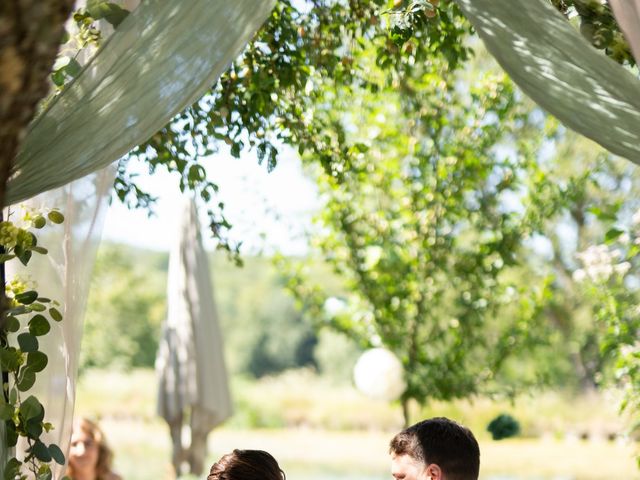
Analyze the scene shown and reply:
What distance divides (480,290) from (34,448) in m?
4.59

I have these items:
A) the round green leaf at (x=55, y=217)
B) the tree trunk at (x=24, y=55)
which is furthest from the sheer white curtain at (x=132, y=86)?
the tree trunk at (x=24, y=55)

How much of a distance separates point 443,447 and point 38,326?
3.91 feet

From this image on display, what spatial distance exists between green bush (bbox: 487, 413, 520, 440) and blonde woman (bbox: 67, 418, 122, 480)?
5.95 ft

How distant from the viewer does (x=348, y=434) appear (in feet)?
51.2

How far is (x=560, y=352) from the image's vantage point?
53.6 ft

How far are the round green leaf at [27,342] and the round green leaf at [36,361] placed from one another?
0.07 ft

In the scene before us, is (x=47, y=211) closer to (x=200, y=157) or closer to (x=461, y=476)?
(x=200, y=157)

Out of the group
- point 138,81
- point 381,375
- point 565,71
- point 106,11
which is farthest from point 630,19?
point 381,375

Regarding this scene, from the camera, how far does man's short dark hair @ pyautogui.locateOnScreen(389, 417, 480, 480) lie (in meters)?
2.81

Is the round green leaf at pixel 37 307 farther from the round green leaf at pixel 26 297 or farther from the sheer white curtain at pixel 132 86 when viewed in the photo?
the sheer white curtain at pixel 132 86

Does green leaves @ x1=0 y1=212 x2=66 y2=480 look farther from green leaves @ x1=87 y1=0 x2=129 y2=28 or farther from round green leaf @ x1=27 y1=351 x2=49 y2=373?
green leaves @ x1=87 y1=0 x2=129 y2=28

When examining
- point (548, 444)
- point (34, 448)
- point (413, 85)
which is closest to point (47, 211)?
point (34, 448)

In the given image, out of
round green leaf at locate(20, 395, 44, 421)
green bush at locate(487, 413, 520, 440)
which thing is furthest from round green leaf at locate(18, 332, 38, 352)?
green bush at locate(487, 413, 520, 440)

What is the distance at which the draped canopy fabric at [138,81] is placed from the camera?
7.95 feet
